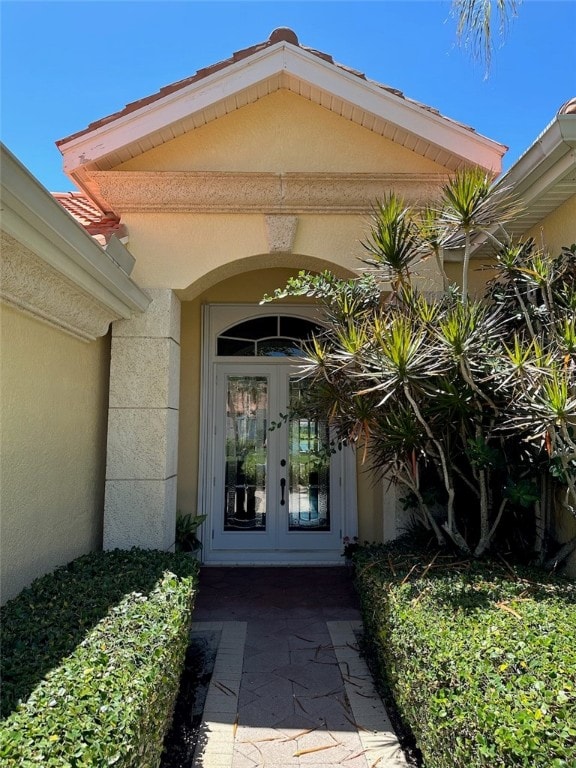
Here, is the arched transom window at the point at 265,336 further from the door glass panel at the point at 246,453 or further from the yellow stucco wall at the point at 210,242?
the yellow stucco wall at the point at 210,242

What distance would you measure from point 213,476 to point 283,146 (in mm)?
4542

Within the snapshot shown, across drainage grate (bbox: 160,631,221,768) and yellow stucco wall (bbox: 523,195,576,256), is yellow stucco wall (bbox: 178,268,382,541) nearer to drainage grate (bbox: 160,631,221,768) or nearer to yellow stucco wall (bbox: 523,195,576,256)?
drainage grate (bbox: 160,631,221,768)

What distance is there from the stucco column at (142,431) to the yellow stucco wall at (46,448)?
20cm

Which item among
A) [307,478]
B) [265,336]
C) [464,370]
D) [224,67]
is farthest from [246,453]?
[224,67]

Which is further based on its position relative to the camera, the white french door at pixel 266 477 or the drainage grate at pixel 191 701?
the white french door at pixel 266 477

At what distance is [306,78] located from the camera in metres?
5.06

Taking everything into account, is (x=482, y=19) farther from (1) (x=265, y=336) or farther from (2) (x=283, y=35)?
(1) (x=265, y=336)

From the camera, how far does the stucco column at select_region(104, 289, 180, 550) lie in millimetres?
4953

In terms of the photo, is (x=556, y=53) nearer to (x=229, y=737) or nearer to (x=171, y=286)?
(x=171, y=286)

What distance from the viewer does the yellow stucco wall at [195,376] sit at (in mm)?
7238

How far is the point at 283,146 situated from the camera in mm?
5391

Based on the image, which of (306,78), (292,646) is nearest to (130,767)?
(292,646)

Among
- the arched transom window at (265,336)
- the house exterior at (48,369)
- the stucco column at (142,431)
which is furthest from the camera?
the arched transom window at (265,336)

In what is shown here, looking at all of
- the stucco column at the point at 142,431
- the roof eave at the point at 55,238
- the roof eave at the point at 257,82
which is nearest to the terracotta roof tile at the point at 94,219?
the roof eave at the point at 55,238
